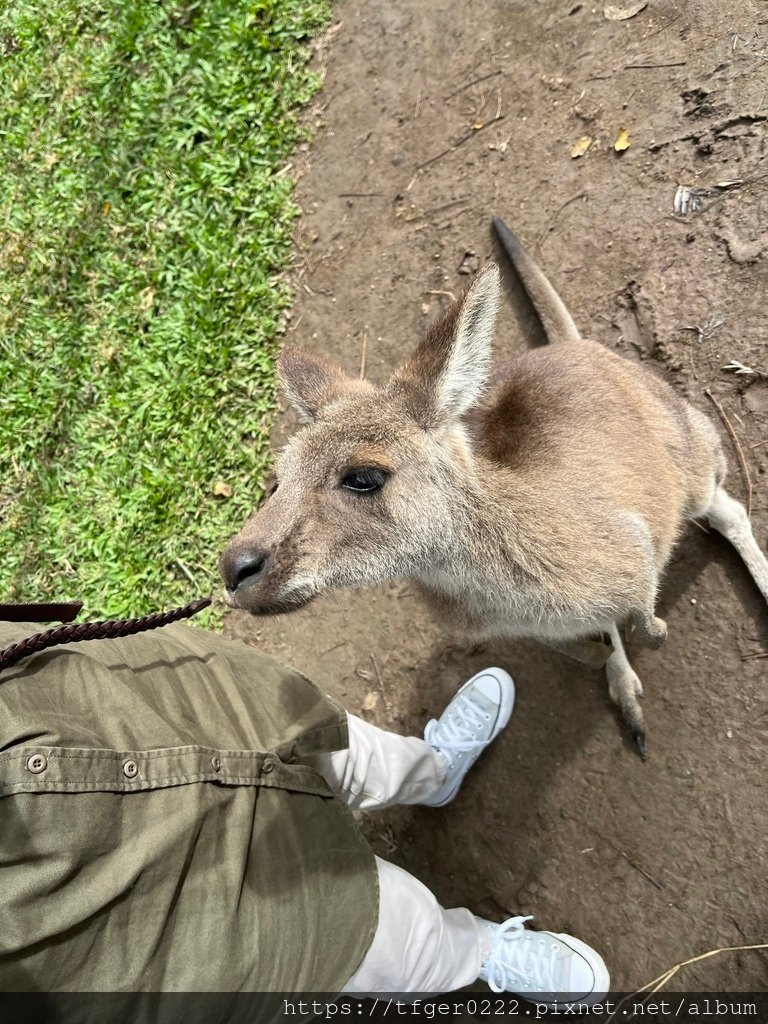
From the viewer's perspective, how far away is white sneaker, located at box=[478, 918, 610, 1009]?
2719mm

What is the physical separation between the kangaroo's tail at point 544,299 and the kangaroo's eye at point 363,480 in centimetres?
165

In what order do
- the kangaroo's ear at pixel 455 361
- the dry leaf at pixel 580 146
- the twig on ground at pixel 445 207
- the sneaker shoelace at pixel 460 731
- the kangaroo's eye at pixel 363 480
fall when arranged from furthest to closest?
the twig on ground at pixel 445 207 → the dry leaf at pixel 580 146 → the sneaker shoelace at pixel 460 731 → the kangaroo's eye at pixel 363 480 → the kangaroo's ear at pixel 455 361

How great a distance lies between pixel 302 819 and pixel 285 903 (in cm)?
25

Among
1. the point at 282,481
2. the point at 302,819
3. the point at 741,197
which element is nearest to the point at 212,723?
the point at 302,819

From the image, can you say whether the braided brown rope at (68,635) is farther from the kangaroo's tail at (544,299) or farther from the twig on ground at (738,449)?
the twig on ground at (738,449)

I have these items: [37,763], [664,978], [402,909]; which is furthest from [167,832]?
[664,978]

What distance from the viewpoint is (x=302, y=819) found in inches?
83.4

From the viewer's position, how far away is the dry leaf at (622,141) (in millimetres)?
3463

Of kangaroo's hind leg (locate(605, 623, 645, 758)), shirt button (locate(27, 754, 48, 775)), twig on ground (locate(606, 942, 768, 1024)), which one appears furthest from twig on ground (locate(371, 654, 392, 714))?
shirt button (locate(27, 754, 48, 775))

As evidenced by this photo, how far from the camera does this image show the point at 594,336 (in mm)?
3516

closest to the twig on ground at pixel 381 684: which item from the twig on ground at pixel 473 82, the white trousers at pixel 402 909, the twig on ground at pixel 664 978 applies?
the white trousers at pixel 402 909

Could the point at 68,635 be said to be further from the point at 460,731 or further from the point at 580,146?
the point at 580,146

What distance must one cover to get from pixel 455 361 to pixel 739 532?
173 cm

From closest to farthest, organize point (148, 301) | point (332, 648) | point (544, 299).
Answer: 1. point (544, 299)
2. point (332, 648)
3. point (148, 301)
